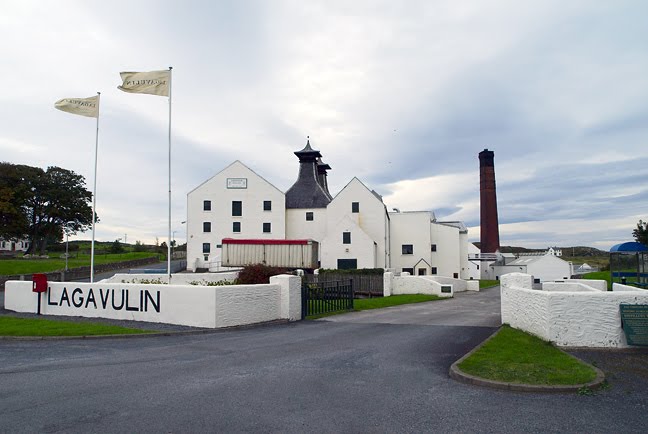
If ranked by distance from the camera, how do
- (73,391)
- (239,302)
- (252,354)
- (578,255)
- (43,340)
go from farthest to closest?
→ 1. (578,255)
2. (239,302)
3. (43,340)
4. (252,354)
5. (73,391)

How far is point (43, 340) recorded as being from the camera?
Result: 1329 cm

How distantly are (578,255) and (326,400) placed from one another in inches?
5303

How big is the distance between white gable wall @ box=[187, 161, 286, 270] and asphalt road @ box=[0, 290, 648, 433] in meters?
39.8

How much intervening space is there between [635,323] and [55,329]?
1574 centimetres

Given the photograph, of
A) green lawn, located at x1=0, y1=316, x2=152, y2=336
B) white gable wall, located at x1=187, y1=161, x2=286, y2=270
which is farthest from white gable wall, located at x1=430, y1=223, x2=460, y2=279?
green lawn, located at x1=0, y1=316, x2=152, y2=336

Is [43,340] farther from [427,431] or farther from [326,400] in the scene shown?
[427,431]

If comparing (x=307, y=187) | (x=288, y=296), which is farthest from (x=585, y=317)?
(x=307, y=187)

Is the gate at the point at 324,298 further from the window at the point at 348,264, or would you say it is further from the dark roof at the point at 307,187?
the dark roof at the point at 307,187

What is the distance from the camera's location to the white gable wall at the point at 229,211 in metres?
51.8

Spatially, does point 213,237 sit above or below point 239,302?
above

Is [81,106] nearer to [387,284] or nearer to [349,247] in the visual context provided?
[387,284]

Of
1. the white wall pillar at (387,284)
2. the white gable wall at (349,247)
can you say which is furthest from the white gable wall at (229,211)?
the white wall pillar at (387,284)

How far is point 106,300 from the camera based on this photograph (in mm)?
17266

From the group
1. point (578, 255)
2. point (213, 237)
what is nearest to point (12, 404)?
point (213, 237)
